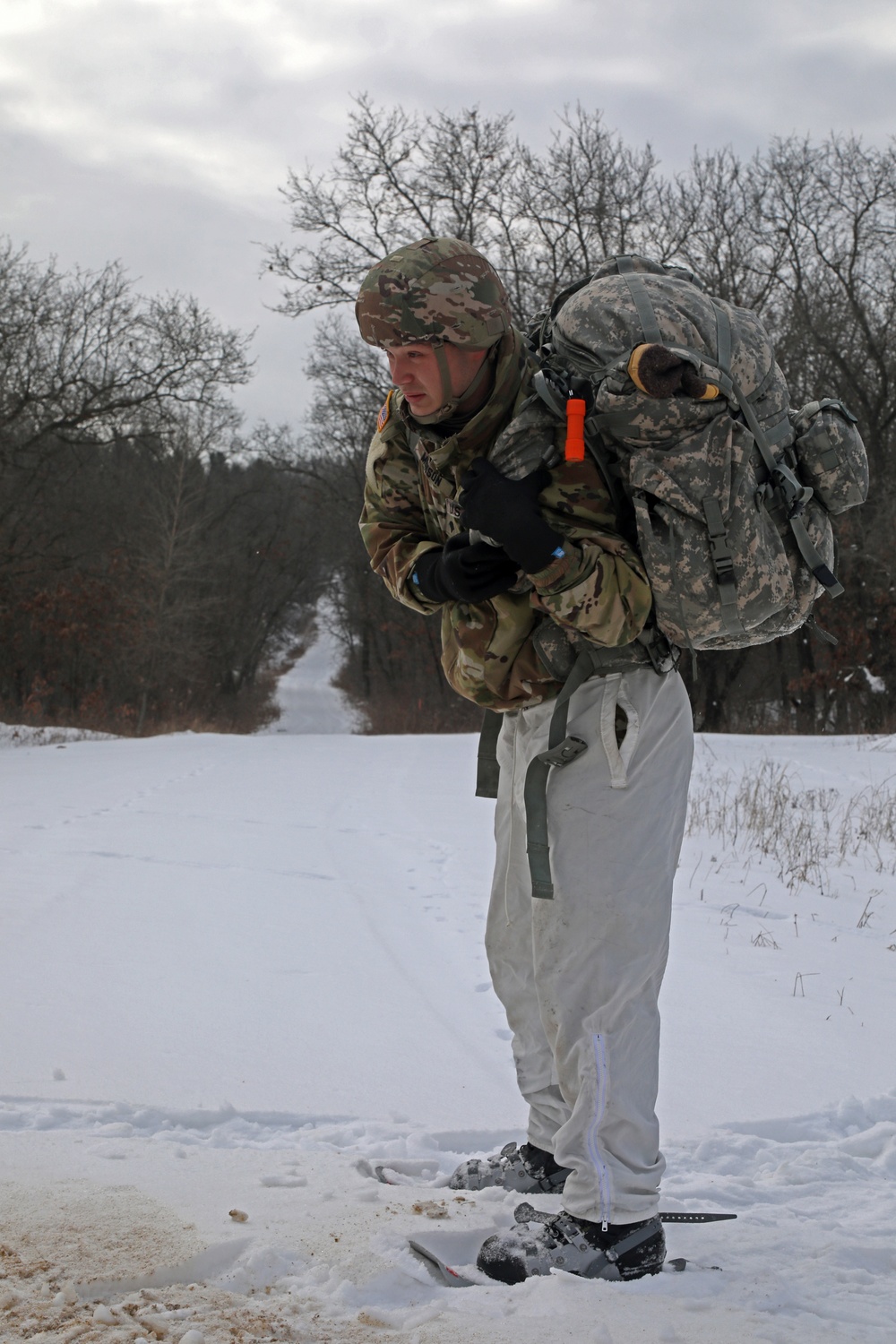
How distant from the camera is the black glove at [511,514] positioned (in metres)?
1.86

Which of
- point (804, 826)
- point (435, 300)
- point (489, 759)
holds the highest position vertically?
point (435, 300)

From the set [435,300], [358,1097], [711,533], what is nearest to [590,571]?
[711,533]

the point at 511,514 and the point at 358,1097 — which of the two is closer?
the point at 511,514

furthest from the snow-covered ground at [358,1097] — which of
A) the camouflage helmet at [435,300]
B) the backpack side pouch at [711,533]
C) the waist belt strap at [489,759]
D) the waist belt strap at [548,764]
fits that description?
the camouflage helmet at [435,300]

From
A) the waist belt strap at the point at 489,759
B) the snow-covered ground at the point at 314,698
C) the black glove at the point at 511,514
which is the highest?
the black glove at the point at 511,514

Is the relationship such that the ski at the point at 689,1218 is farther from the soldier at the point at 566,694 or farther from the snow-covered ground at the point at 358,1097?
the soldier at the point at 566,694

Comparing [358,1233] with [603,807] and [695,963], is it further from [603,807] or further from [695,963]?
[695,963]

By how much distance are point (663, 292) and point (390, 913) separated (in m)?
3.44

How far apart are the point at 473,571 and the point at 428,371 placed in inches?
16.6

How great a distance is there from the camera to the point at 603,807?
199cm

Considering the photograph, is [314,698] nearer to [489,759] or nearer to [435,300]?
[489,759]

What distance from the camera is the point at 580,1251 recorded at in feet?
6.32

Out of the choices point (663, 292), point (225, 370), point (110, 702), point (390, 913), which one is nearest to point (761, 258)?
point (225, 370)

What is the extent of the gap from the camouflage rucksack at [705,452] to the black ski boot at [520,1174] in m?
1.19
